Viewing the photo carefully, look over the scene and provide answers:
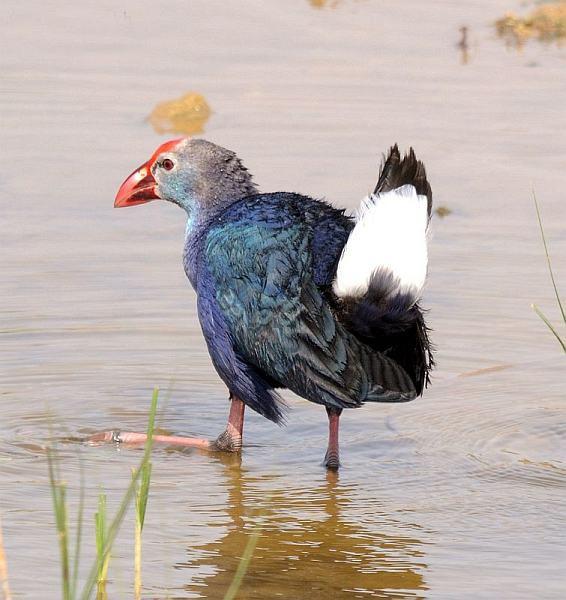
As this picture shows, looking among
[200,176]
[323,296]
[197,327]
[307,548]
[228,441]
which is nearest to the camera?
[307,548]

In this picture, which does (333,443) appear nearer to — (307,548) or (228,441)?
(228,441)

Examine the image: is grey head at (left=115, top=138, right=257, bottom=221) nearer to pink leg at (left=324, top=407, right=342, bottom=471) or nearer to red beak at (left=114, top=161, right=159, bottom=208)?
red beak at (left=114, top=161, right=159, bottom=208)

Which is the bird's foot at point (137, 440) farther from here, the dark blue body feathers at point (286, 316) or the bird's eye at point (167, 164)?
the bird's eye at point (167, 164)

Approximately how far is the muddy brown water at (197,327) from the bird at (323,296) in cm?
38

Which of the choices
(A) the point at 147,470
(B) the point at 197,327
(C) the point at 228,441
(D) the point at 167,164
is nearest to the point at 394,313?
(C) the point at 228,441

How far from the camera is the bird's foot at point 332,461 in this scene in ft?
18.7

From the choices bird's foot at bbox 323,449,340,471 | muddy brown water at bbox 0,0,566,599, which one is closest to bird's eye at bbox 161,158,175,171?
muddy brown water at bbox 0,0,566,599

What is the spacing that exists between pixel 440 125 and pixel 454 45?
6.41 ft

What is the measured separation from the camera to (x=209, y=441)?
5938mm

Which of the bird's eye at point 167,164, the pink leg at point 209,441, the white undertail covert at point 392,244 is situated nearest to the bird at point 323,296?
the white undertail covert at point 392,244

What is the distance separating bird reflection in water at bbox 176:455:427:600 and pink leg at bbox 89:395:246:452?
249mm

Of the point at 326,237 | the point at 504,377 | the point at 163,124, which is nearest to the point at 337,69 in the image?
the point at 163,124

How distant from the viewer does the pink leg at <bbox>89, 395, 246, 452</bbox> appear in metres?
5.89

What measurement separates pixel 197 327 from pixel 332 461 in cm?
162
